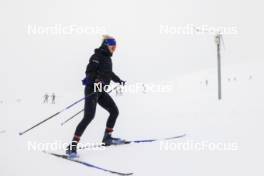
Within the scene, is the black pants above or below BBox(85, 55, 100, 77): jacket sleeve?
below

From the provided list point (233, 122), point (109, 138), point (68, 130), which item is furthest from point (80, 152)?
point (233, 122)

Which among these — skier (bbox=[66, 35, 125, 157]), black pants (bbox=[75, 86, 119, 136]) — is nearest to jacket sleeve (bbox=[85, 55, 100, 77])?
skier (bbox=[66, 35, 125, 157])

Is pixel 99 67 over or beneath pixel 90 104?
over

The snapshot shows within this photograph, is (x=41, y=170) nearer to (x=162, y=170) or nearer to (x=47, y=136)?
(x=162, y=170)

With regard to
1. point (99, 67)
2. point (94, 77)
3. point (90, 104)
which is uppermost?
point (99, 67)

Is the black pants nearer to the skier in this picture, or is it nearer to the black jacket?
the skier

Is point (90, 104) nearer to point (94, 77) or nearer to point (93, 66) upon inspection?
point (94, 77)

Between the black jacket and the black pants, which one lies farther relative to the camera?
the black jacket

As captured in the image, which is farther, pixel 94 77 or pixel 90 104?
pixel 94 77

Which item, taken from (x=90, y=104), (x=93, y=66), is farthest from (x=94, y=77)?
(x=90, y=104)

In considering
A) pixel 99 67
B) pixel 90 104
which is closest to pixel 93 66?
pixel 99 67

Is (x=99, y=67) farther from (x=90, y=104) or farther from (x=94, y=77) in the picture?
(x=90, y=104)

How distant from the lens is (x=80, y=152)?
5.90 metres

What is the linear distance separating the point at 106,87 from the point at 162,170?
201cm
